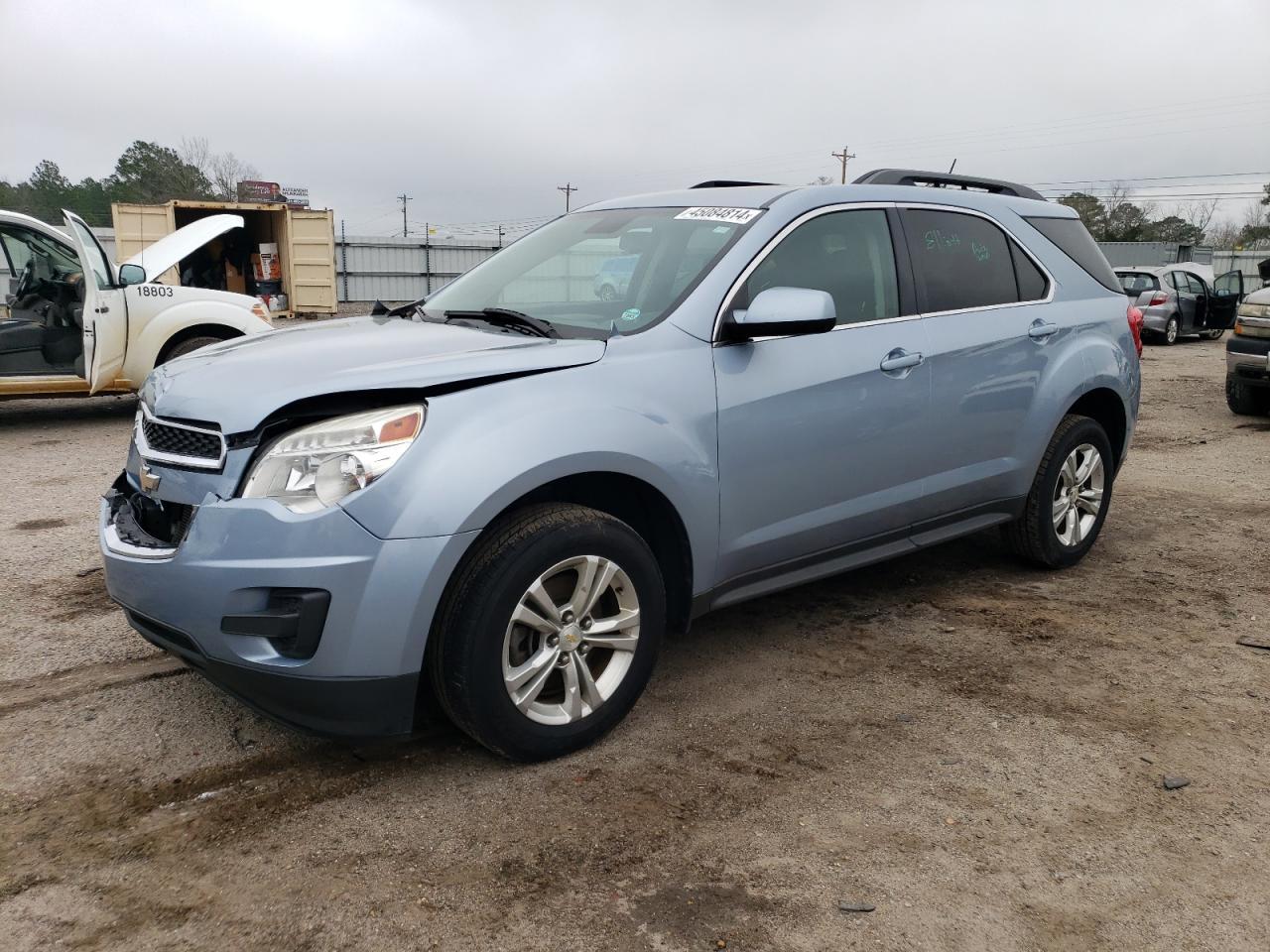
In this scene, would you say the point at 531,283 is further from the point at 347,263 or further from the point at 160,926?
the point at 347,263

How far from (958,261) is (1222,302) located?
21.3 m

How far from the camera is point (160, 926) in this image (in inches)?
91.9

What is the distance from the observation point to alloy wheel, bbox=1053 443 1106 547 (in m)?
4.93

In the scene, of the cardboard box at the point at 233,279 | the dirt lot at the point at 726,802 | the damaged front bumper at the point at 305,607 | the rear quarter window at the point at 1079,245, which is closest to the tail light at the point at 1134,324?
the rear quarter window at the point at 1079,245

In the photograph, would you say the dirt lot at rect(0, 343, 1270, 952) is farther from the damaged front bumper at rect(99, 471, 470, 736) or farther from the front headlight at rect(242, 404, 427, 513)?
the front headlight at rect(242, 404, 427, 513)

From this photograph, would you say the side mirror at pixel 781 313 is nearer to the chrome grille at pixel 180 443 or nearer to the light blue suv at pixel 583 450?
the light blue suv at pixel 583 450

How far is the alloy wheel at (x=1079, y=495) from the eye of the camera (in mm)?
Result: 4926

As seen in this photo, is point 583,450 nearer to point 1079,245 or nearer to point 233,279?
point 1079,245

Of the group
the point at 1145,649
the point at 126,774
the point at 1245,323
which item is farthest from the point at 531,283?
the point at 1245,323

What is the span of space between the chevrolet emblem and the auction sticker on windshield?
A: 2.08 meters

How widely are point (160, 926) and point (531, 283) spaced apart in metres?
2.51

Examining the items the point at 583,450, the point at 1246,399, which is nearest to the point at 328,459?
the point at 583,450

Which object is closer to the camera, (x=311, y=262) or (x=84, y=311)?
(x=84, y=311)

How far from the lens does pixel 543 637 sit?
2.98 metres
